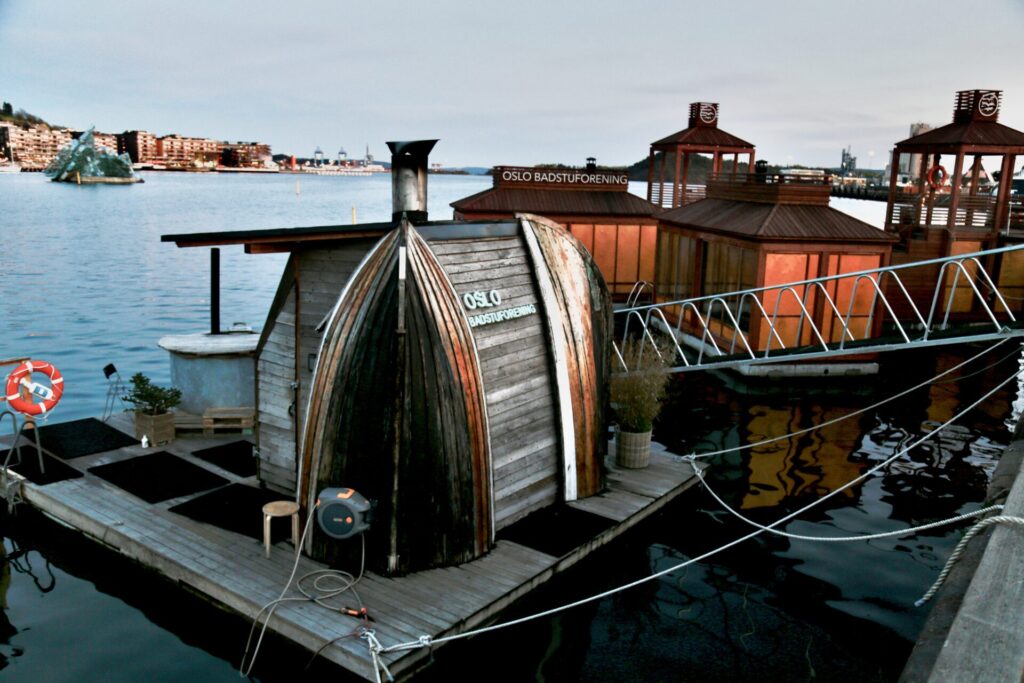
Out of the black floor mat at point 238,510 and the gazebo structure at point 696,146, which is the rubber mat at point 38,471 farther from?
the gazebo structure at point 696,146

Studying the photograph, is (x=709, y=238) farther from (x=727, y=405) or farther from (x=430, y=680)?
(x=430, y=680)

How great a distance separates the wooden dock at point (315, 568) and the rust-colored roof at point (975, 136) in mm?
26737

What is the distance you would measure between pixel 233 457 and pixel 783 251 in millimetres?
17245

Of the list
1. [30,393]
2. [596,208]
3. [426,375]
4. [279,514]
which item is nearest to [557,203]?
[596,208]

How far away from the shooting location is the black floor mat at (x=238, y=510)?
1133cm

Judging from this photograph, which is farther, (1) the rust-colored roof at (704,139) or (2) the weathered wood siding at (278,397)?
(1) the rust-colored roof at (704,139)

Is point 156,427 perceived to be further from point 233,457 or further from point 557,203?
point 557,203

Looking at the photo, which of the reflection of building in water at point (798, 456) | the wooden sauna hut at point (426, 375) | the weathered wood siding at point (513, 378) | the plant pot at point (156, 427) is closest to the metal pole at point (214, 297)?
the plant pot at point (156, 427)

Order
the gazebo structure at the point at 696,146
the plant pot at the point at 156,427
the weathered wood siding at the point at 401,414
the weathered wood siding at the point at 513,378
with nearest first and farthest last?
the weathered wood siding at the point at 401,414
the weathered wood siding at the point at 513,378
the plant pot at the point at 156,427
the gazebo structure at the point at 696,146

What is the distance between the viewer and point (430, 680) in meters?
9.20

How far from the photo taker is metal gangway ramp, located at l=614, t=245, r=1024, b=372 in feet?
57.9

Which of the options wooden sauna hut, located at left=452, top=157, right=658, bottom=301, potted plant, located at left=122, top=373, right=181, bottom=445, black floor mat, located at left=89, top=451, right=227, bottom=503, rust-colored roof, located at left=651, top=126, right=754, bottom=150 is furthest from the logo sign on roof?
black floor mat, located at left=89, top=451, right=227, bottom=503

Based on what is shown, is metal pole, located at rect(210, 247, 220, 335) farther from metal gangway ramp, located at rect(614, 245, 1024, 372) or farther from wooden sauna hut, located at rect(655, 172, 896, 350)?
wooden sauna hut, located at rect(655, 172, 896, 350)

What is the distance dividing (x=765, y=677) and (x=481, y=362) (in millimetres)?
5416
